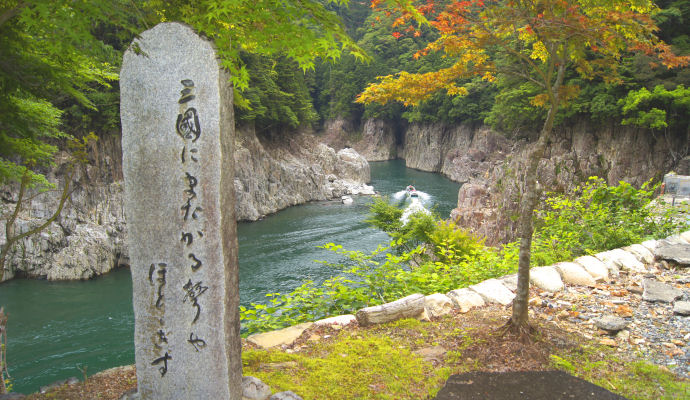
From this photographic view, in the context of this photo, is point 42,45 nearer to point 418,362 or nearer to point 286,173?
point 418,362

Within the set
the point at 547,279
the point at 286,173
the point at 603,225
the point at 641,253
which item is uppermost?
the point at 286,173

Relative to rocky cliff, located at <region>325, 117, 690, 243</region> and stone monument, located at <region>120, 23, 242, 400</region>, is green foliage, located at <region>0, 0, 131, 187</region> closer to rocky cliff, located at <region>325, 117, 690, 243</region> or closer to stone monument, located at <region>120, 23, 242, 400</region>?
stone monument, located at <region>120, 23, 242, 400</region>

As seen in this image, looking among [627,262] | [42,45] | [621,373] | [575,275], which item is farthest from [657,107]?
[42,45]

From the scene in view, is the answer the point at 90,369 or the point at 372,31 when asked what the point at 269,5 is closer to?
the point at 90,369

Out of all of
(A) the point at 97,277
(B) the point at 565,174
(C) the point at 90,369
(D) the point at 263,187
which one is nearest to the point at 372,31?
(D) the point at 263,187

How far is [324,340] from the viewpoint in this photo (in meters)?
4.10

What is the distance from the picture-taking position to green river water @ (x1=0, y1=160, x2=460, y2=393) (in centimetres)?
919

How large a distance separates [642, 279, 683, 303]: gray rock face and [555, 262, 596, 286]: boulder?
580 mm

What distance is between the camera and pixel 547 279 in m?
5.31

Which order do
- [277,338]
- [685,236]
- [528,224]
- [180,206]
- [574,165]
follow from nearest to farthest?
[180,206] < [528,224] < [277,338] < [685,236] < [574,165]

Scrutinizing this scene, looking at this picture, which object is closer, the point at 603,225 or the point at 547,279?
the point at 547,279

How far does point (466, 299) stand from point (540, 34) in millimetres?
2972

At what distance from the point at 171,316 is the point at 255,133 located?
24.5m

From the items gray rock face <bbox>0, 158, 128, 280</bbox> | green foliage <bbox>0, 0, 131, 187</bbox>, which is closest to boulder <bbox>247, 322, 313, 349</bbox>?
green foliage <bbox>0, 0, 131, 187</bbox>
